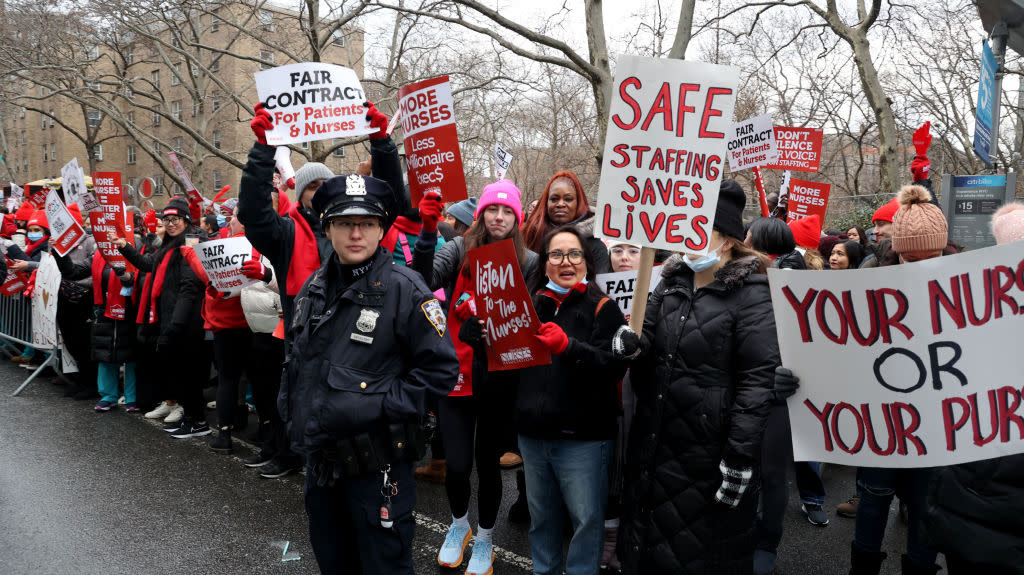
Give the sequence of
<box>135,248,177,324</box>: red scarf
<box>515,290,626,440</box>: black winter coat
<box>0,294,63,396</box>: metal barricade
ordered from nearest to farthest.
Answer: <box>515,290,626,440</box>: black winter coat < <box>135,248,177,324</box>: red scarf < <box>0,294,63,396</box>: metal barricade

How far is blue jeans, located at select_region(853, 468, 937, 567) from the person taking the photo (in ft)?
10.9

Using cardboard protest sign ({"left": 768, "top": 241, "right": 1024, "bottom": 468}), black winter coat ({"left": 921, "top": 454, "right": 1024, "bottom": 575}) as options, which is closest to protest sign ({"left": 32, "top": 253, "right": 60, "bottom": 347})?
cardboard protest sign ({"left": 768, "top": 241, "right": 1024, "bottom": 468})

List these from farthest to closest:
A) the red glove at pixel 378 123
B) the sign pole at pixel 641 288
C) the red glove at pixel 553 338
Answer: the red glove at pixel 378 123 → the red glove at pixel 553 338 → the sign pole at pixel 641 288

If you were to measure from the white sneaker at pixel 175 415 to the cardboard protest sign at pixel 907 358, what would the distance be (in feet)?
20.0

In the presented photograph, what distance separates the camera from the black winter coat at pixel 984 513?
85.7 inches

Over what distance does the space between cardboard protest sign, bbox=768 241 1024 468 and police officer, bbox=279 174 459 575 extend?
1.37 metres

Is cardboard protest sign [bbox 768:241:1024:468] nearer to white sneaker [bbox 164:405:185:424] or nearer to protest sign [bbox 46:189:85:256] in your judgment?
white sneaker [bbox 164:405:185:424]

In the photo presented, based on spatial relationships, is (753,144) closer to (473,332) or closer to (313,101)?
(313,101)

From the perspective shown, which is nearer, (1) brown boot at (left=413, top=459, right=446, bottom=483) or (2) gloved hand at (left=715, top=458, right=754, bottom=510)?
(2) gloved hand at (left=715, top=458, right=754, bottom=510)

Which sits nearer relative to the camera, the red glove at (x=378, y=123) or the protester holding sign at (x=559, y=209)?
the red glove at (x=378, y=123)

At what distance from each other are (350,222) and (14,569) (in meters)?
3.17

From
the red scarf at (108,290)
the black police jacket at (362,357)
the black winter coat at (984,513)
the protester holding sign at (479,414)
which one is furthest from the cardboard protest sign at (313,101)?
the red scarf at (108,290)

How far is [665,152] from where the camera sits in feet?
9.66

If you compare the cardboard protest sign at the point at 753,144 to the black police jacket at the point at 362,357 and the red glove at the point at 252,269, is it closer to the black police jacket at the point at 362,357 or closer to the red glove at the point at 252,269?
the red glove at the point at 252,269
